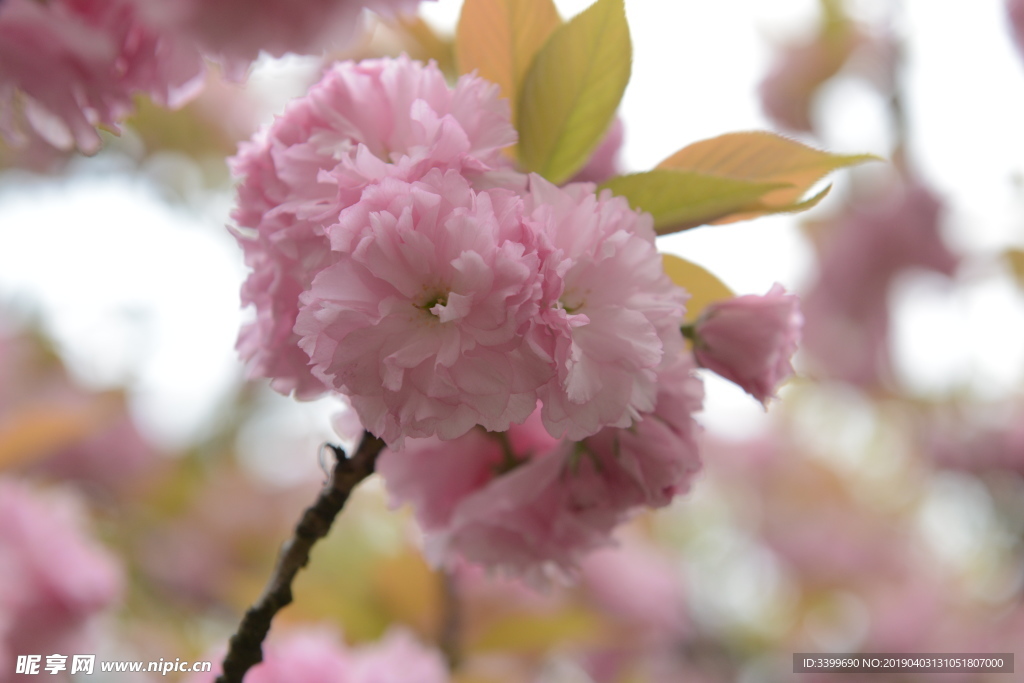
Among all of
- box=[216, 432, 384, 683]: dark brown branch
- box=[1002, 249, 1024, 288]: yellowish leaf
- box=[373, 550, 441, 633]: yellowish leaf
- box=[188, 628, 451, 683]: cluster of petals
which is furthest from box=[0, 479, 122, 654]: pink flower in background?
box=[1002, 249, 1024, 288]: yellowish leaf

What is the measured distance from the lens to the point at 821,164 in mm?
510

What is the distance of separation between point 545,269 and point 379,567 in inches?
38.7

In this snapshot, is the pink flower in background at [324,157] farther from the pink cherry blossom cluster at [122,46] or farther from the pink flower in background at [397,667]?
the pink flower in background at [397,667]

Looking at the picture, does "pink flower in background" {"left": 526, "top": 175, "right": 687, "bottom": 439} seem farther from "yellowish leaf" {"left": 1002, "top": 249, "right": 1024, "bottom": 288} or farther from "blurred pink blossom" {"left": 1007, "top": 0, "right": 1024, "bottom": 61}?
"yellowish leaf" {"left": 1002, "top": 249, "right": 1024, "bottom": 288}

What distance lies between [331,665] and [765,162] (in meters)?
0.58

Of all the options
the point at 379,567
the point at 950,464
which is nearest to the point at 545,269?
the point at 379,567

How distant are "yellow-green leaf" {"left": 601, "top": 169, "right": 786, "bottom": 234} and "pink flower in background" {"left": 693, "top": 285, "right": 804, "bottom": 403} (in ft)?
0.21

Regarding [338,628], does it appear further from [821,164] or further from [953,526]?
[953,526]

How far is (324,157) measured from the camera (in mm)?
424

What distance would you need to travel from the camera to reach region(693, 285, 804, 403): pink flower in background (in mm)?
471

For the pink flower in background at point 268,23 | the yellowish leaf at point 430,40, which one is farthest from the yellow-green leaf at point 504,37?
the yellowish leaf at point 430,40

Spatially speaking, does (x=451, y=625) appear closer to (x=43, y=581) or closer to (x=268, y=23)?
(x=43, y=581)

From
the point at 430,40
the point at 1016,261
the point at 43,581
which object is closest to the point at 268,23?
the point at 430,40

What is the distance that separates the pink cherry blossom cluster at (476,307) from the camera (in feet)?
1.18
